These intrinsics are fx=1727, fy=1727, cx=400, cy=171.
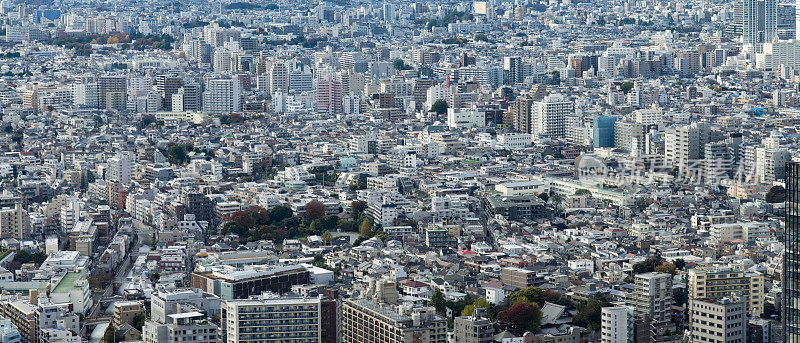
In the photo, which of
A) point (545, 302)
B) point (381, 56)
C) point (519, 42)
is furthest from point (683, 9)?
point (545, 302)

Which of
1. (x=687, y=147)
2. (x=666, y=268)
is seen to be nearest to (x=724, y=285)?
(x=666, y=268)

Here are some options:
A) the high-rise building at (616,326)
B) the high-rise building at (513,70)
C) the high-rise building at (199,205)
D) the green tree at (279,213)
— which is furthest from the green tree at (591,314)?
the high-rise building at (513,70)

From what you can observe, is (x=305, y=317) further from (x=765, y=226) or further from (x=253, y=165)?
(x=253, y=165)

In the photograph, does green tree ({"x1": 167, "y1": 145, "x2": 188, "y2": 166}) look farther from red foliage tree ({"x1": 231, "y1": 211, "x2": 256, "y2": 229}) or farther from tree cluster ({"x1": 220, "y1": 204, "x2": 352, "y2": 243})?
red foliage tree ({"x1": 231, "y1": 211, "x2": 256, "y2": 229})

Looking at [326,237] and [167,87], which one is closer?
[326,237]

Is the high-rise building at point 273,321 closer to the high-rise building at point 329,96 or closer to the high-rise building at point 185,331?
the high-rise building at point 185,331

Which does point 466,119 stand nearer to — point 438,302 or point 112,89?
point 112,89
